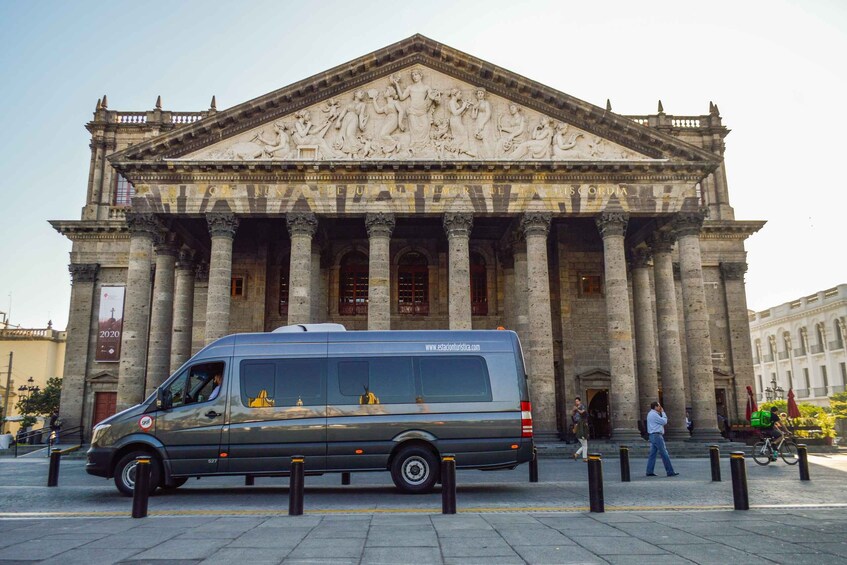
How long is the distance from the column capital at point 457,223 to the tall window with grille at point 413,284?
6.47 metres

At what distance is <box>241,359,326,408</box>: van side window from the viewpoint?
1273 cm

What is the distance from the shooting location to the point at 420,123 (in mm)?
26453

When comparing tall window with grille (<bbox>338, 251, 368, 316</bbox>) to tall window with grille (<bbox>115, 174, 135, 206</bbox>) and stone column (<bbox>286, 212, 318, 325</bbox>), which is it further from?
tall window with grille (<bbox>115, 174, 135, 206</bbox>)

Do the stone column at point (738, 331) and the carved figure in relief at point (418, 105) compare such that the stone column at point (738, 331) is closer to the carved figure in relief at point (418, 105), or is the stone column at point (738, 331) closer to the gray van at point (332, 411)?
the carved figure in relief at point (418, 105)

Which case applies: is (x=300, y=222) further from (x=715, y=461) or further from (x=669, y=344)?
(x=715, y=461)

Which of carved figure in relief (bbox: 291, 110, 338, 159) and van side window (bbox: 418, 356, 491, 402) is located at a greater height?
carved figure in relief (bbox: 291, 110, 338, 159)

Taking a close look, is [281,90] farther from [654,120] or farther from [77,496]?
[654,120]

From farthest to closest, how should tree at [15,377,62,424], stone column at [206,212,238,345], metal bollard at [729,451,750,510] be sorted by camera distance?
tree at [15,377,62,424]
stone column at [206,212,238,345]
metal bollard at [729,451,750,510]

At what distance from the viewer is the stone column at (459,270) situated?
24.8 meters

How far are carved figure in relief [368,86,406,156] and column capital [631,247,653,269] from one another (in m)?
12.7

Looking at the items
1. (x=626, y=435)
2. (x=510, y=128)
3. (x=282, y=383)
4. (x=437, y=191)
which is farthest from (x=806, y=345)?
(x=282, y=383)

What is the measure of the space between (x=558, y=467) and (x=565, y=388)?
39.4ft

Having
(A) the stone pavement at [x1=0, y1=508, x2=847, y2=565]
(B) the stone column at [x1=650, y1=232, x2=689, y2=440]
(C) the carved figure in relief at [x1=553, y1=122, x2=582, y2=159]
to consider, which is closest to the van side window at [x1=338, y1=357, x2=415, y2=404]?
(A) the stone pavement at [x1=0, y1=508, x2=847, y2=565]

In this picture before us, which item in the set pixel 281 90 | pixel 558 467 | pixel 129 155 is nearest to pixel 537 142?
pixel 281 90
